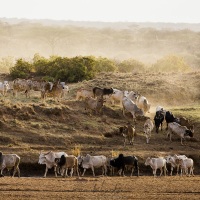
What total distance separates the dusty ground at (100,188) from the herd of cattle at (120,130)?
1693mm

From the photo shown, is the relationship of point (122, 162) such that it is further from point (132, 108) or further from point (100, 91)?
point (100, 91)

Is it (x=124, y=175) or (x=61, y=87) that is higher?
(x=61, y=87)

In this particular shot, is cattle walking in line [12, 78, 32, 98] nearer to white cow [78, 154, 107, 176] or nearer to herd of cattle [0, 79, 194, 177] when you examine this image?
herd of cattle [0, 79, 194, 177]

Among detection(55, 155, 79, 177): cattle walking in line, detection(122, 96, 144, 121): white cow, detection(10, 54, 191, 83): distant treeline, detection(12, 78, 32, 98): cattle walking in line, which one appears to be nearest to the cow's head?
detection(122, 96, 144, 121): white cow

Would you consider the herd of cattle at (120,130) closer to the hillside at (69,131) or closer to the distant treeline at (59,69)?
the hillside at (69,131)

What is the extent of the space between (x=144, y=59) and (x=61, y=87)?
2947 inches

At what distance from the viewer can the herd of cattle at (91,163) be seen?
2784cm

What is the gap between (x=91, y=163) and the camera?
2891 cm

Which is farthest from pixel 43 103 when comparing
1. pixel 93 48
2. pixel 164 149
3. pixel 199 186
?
pixel 93 48

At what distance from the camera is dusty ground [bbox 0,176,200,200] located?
22688 mm

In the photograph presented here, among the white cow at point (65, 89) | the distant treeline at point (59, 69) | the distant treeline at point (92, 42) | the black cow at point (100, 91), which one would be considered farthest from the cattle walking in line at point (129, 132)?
the distant treeline at point (92, 42)

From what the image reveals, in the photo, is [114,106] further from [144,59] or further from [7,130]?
[144,59]

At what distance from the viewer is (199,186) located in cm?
2491

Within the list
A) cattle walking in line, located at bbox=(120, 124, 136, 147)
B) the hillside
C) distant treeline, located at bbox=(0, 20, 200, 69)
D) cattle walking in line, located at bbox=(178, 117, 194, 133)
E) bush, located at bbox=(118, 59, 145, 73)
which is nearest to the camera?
the hillside
